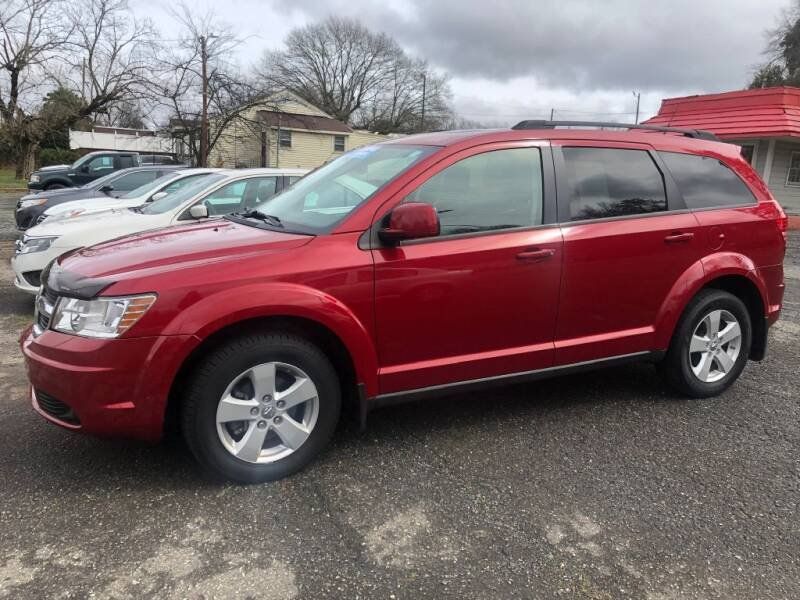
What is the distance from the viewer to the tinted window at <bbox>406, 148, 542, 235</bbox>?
11.0ft

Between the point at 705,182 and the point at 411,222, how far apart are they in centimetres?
233

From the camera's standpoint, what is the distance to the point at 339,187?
3.66 meters

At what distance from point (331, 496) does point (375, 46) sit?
60.1m

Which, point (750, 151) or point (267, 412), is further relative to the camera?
point (750, 151)

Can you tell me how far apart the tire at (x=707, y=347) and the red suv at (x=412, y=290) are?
1 centimetres

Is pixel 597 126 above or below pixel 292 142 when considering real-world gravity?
below

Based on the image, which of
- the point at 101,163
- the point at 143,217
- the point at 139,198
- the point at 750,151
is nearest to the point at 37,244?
the point at 143,217

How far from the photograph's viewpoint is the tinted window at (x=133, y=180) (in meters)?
12.4

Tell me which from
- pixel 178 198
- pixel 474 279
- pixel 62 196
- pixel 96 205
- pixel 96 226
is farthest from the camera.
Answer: pixel 62 196

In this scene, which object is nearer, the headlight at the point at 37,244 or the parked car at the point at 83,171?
the headlight at the point at 37,244

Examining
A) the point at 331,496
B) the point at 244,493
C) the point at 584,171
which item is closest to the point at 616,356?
the point at 584,171

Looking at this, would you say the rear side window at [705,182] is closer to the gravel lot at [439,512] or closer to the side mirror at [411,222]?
the gravel lot at [439,512]

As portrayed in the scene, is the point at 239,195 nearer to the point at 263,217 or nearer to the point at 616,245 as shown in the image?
the point at 263,217

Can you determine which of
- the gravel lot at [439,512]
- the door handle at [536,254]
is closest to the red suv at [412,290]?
the door handle at [536,254]
